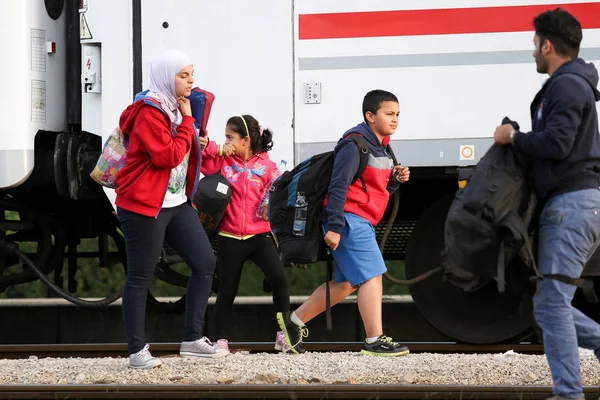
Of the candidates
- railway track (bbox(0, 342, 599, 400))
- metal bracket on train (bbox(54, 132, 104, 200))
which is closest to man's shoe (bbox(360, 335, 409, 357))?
railway track (bbox(0, 342, 599, 400))

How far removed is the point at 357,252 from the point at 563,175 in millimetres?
1771

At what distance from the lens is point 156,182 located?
17.9 ft

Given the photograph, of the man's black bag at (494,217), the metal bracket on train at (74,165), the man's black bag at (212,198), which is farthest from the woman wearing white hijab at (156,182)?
the man's black bag at (494,217)

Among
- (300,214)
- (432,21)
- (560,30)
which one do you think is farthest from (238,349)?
(560,30)

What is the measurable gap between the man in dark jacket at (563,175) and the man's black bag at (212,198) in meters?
2.32

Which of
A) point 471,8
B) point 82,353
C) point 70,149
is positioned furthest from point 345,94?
point 82,353

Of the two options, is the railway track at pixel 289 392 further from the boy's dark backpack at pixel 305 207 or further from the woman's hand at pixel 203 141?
the woman's hand at pixel 203 141

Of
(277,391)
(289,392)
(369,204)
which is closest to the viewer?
(289,392)

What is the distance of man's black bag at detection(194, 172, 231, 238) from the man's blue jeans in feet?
8.04

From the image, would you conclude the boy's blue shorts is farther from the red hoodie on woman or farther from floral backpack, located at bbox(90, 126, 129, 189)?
floral backpack, located at bbox(90, 126, 129, 189)

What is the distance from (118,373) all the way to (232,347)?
1.55 m

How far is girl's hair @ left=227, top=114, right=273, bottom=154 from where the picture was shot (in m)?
6.33

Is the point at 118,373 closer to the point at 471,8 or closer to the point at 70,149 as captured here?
the point at 70,149

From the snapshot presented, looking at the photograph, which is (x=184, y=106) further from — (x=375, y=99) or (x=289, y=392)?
(x=289, y=392)
